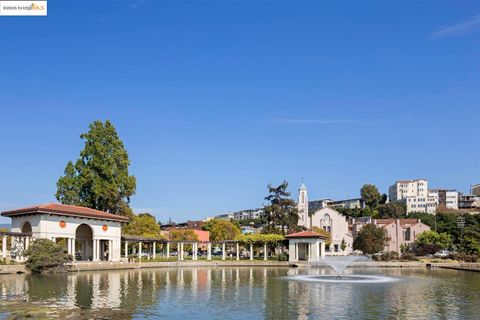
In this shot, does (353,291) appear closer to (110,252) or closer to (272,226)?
(110,252)

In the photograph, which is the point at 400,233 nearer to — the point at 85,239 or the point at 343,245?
the point at 343,245

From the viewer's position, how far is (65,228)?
57438 mm

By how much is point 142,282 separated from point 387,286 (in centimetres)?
1658

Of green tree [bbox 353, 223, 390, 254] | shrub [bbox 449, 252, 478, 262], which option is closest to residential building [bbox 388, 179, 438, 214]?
green tree [bbox 353, 223, 390, 254]

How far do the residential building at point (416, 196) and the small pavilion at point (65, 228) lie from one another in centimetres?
12491

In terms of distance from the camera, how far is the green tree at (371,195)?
178 meters

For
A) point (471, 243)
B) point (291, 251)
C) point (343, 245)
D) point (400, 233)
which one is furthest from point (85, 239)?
point (400, 233)

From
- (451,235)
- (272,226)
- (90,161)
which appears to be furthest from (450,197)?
(90,161)

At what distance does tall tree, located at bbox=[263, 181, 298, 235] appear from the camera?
8431cm

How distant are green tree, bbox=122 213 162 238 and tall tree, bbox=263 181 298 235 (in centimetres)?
1673

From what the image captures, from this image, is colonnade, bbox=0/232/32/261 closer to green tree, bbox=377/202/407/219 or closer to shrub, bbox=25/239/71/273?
shrub, bbox=25/239/71/273

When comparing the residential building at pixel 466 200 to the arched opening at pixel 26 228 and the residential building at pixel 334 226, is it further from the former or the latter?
the arched opening at pixel 26 228

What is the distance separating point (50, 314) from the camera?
2295 centimetres

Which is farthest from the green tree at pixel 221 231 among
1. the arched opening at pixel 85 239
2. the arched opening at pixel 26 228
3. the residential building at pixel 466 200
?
the residential building at pixel 466 200
